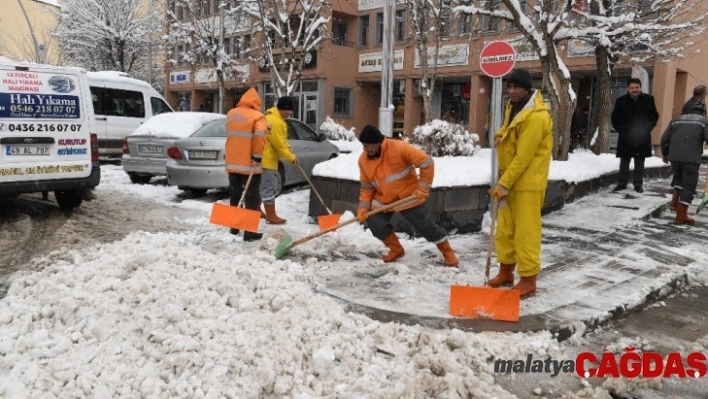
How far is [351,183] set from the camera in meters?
7.68

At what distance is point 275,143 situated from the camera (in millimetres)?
7582

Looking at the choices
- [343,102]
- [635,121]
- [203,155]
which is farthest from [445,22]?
[203,155]

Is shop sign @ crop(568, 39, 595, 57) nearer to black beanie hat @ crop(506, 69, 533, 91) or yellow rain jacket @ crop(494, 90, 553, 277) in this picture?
black beanie hat @ crop(506, 69, 533, 91)

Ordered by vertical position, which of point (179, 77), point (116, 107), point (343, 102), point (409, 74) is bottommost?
point (116, 107)

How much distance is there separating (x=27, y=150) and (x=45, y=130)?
338 mm

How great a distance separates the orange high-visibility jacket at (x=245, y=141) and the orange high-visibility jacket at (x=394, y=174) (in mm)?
1661

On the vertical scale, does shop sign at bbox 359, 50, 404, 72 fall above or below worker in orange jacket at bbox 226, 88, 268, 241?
above

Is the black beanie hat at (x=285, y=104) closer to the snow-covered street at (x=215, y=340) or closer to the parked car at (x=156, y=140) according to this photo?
the snow-covered street at (x=215, y=340)

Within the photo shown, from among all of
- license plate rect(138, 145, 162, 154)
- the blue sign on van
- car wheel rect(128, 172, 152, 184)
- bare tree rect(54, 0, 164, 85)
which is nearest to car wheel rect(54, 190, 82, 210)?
the blue sign on van

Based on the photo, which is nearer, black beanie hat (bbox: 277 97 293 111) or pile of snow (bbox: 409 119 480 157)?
black beanie hat (bbox: 277 97 293 111)

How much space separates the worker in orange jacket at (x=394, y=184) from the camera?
18.2 feet

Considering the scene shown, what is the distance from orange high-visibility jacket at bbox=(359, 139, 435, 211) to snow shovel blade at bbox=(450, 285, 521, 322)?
1.40 meters

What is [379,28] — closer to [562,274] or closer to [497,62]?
[497,62]

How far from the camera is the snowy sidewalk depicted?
14.6ft
